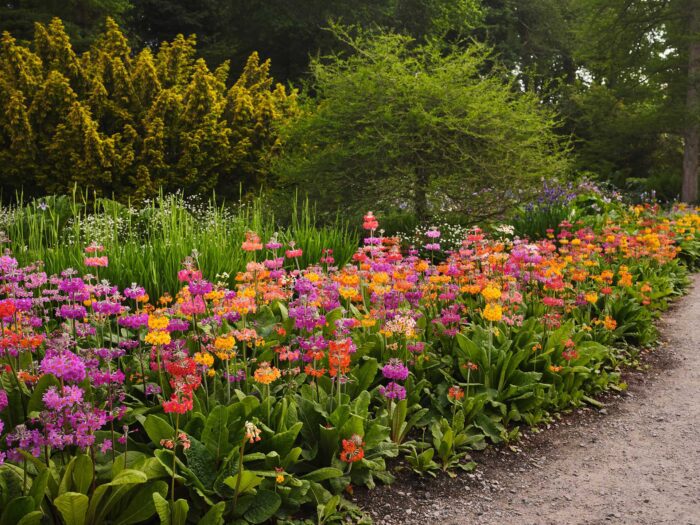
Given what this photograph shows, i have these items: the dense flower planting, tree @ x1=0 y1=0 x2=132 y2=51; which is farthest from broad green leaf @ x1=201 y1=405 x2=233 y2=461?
tree @ x1=0 y1=0 x2=132 y2=51

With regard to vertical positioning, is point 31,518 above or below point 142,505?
above

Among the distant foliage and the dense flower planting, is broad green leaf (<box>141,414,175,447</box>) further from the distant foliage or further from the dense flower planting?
the distant foliage

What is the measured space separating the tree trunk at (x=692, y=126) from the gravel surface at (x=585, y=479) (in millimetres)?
13532

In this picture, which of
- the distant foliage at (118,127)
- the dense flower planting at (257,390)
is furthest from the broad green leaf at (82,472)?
the distant foliage at (118,127)

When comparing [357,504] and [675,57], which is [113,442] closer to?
[357,504]

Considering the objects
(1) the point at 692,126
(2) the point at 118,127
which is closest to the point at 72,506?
(2) the point at 118,127

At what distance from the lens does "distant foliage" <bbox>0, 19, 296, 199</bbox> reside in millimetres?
10188

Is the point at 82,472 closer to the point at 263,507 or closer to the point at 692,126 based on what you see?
the point at 263,507

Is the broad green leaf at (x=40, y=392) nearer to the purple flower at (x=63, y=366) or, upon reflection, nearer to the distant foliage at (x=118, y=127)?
the purple flower at (x=63, y=366)

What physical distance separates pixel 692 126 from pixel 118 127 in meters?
13.6

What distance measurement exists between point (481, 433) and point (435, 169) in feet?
17.9

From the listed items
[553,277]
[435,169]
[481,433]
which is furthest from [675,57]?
[481,433]

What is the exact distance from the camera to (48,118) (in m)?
10.6

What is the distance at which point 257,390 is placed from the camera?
3051 millimetres
